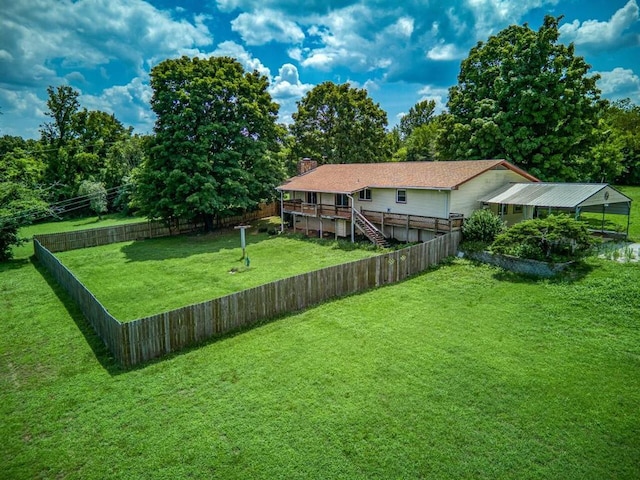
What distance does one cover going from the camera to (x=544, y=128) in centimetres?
2830

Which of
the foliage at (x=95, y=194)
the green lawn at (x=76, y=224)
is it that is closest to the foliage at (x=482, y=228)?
the green lawn at (x=76, y=224)

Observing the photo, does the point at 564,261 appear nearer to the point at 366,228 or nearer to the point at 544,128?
the point at 366,228

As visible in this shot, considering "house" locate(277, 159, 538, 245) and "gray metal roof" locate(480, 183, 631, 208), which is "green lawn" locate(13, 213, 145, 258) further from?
"gray metal roof" locate(480, 183, 631, 208)

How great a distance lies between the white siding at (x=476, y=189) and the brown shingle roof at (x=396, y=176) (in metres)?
0.53

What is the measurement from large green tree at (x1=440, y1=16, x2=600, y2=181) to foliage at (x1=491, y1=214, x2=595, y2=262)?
14011 millimetres

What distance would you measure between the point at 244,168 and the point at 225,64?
868 centimetres

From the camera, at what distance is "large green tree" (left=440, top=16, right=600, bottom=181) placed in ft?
88.3

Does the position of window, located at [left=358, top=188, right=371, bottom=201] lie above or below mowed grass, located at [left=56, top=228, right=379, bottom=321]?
above

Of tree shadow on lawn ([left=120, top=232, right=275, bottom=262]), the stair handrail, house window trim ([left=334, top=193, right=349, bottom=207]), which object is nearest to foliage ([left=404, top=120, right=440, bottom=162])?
house window trim ([left=334, top=193, right=349, bottom=207])

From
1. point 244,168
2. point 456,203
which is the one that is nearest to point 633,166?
point 456,203

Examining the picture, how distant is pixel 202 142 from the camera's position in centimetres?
2833

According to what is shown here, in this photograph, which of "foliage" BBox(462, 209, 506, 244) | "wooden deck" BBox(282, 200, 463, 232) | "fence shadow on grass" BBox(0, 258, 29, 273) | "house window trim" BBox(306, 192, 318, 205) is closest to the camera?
"foliage" BBox(462, 209, 506, 244)

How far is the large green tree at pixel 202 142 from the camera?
28.0m

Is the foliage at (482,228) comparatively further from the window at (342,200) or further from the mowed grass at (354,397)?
the window at (342,200)
